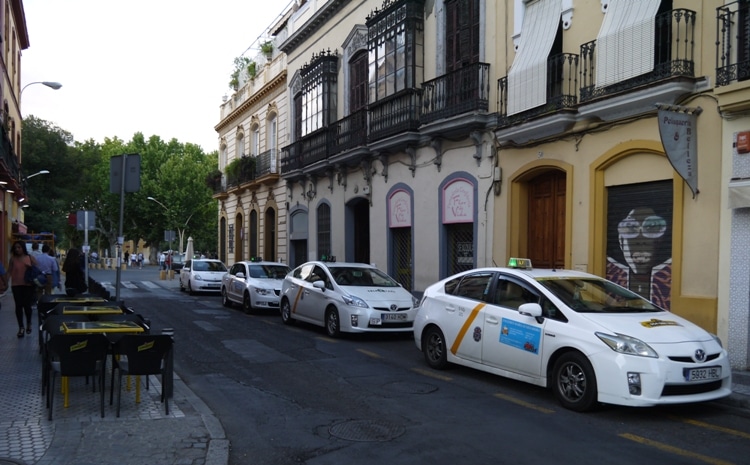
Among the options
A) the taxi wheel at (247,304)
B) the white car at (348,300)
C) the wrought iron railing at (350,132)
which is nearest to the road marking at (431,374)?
the white car at (348,300)

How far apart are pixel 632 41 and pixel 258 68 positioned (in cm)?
2410

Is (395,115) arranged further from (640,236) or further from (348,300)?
(640,236)

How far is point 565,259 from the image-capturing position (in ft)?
45.0

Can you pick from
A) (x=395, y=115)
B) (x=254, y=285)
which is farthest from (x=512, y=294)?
(x=395, y=115)

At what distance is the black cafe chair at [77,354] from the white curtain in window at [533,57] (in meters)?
10.3

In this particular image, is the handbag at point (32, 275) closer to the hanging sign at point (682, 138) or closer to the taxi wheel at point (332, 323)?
the taxi wheel at point (332, 323)

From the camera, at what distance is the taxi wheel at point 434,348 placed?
376 inches

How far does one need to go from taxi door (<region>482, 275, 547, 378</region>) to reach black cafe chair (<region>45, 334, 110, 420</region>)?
453 centimetres

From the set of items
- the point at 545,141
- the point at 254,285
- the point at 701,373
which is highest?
the point at 545,141

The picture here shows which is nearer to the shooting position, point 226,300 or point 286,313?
point 286,313

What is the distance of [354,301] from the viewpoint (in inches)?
500

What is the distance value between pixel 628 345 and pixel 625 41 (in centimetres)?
706

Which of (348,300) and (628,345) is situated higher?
(628,345)

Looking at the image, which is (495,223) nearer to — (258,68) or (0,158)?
(0,158)
